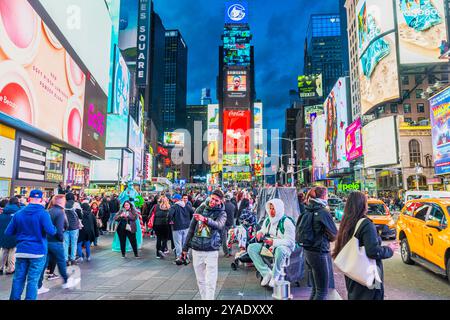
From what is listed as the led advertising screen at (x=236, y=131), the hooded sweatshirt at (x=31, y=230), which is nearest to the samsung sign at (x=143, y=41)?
the led advertising screen at (x=236, y=131)

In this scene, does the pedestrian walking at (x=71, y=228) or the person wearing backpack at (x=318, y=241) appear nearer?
the person wearing backpack at (x=318, y=241)

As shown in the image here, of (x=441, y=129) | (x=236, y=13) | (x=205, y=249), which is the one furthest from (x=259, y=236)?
(x=236, y=13)

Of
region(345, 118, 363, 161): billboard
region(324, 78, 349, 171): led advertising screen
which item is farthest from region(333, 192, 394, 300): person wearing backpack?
region(324, 78, 349, 171): led advertising screen

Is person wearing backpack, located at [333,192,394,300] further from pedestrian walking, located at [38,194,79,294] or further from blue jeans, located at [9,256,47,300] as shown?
pedestrian walking, located at [38,194,79,294]

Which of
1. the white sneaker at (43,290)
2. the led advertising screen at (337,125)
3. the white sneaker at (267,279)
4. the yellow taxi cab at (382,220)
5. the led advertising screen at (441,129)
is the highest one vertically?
the led advertising screen at (337,125)

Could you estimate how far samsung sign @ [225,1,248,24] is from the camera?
422 feet

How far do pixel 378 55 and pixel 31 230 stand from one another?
195 feet

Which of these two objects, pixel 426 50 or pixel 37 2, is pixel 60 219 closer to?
pixel 37 2

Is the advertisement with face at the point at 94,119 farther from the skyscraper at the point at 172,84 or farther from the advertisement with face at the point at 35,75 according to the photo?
the skyscraper at the point at 172,84

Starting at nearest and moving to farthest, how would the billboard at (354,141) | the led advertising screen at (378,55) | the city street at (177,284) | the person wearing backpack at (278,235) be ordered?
the person wearing backpack at (278,235) → the city street at (177,284) → the led advertising screen at (378,55) → the billboard at (354,141)

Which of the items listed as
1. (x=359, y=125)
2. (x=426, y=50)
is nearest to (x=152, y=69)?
(x=359, y=125)

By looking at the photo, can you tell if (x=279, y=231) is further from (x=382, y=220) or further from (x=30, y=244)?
(x=382, y=220)

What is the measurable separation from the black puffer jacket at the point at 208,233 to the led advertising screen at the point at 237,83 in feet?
365

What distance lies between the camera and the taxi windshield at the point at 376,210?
14.7 meters
